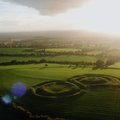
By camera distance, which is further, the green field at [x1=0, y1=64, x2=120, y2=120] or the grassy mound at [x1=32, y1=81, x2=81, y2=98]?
the grassy mound at [x1=32, y1=81, x2=81, y2=98]

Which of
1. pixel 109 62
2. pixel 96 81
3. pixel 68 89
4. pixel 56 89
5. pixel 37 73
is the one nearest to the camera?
pixel 68 89

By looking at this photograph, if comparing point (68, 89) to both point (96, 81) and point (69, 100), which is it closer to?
point (69, 100)

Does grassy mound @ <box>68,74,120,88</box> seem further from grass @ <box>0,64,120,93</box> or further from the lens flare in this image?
the lens flare

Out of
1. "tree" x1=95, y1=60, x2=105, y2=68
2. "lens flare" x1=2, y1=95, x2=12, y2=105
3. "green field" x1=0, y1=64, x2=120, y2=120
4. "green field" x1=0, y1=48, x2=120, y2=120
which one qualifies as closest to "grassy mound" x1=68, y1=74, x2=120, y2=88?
"green field" x1=0, y1=48, x2=120, y2=120

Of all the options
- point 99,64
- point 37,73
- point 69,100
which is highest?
→ point 99,64

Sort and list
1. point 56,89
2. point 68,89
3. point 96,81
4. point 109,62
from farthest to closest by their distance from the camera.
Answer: point 109,62
point 96,81
point 56,89
point 68,89

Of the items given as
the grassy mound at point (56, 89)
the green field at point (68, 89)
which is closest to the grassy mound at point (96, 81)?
the green field at point (68, 89)

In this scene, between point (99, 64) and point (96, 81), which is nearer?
point (96, 81)

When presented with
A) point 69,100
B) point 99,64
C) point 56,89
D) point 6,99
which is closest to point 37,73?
point 56,89

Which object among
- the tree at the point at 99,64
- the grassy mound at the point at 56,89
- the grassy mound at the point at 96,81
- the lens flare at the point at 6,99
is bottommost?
the lens flare at the point at 6,99

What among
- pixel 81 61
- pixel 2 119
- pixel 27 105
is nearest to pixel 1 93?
pixel 27 105

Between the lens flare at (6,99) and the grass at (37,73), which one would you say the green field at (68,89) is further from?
the lens flare at (6,99)
